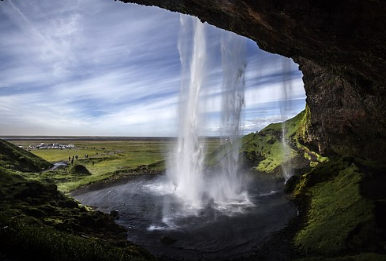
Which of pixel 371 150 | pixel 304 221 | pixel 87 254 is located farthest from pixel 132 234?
pixel 371 150

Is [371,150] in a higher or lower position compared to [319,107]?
lower

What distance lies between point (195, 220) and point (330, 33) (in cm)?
2456

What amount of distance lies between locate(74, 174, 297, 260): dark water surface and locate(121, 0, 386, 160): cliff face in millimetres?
16699

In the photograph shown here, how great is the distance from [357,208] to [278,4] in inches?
823

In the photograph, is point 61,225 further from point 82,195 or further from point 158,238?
point 82,195

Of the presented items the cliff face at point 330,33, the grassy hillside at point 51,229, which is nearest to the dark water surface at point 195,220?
the grassy hillside at point 51,229

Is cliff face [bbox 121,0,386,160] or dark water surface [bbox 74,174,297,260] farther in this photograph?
dark water surface [bbox 74,174,297,260]

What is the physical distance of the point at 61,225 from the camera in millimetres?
22578

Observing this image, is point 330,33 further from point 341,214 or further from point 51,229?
point 51,229

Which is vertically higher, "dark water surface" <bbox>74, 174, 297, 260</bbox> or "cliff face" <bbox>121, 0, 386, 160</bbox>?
"cliff face" <bbox>121, 0, 386, 160</bbox>

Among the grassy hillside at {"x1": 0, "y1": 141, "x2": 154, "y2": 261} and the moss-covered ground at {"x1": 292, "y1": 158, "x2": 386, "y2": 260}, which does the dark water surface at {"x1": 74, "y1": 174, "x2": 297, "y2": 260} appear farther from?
the grassy hillside at {"x1": 0, "y1": 141, "x2": 154, "y2": 261}

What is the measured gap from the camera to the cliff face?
14.2m

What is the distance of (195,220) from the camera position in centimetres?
3050

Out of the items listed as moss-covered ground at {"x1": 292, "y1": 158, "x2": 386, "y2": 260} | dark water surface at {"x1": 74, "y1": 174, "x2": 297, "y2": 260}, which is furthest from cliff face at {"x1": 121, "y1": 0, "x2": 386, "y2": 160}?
dark water surface at {"x1": 74, "y1": 174, "x2": 297, "y2": 260}
